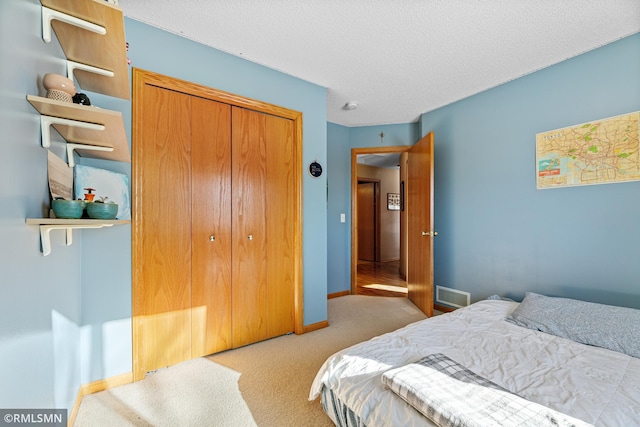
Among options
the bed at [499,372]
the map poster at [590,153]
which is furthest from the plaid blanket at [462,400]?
the map poster at [590,153]

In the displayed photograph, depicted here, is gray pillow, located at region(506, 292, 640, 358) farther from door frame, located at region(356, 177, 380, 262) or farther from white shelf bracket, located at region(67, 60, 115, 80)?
door frame, located at region(356, 177, 380, 262)

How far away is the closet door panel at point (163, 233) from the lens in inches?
74.4

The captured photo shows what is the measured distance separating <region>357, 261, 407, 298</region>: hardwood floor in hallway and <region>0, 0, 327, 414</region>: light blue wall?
1792mm

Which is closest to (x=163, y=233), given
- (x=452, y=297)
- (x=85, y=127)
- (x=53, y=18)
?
(x=85, y=127)

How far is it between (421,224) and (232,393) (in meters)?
2.59

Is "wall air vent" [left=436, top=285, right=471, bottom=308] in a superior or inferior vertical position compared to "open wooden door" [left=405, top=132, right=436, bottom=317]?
inferior

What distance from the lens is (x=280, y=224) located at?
8.49 feet

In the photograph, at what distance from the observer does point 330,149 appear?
156 inches

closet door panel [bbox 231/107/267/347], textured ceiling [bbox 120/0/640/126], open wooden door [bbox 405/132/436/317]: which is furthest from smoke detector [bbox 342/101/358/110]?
closet door panel [bbox 231/107/267/347]

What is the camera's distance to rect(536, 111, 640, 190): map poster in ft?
6.43

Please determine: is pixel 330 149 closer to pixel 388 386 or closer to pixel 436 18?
pixel 436 18

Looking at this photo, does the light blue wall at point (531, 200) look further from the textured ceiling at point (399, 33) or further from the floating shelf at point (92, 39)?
the floating shelf at point (92, 39)

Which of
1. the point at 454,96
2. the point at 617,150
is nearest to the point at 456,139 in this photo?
the point at 454,96

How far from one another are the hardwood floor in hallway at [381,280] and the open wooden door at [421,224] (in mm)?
577
